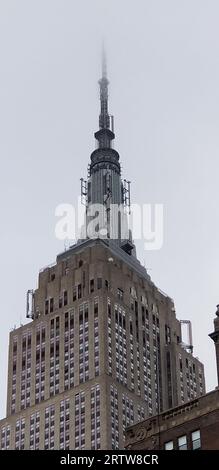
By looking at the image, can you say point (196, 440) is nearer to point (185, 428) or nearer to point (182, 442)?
point (182, 442)

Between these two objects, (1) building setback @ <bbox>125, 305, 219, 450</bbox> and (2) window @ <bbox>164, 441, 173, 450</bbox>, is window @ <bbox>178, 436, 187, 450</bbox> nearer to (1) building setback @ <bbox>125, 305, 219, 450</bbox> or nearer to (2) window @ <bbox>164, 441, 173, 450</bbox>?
(1) building setback @ <bbox>125, 305, 219, 450</bbox>

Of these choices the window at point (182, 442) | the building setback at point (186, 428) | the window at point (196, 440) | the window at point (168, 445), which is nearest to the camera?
the window at point (196, 440)

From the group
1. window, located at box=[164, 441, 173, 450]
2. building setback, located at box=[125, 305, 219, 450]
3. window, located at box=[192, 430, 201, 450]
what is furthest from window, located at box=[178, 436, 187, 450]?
window, located at box=[164, 441, 173, 450]

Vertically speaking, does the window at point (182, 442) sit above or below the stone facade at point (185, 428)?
below

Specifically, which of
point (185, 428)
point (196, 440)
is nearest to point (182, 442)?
point (185, 428)

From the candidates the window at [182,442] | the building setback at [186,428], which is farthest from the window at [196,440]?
the window at [182,442]

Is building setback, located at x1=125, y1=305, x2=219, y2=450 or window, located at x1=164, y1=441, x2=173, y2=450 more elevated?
building setback, located at x1=125, y1=305, x2=219, y2=450

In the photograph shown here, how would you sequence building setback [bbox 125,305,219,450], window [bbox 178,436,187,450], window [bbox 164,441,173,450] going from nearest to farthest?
building setback [bbox 125,305,219,450]
window [bbox 178,436,187,450]
window [bbox 164,441,173,450]

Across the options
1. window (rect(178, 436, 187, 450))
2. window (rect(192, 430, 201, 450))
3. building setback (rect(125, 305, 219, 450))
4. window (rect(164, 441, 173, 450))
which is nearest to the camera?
window (rect(192, 430, 201, 450))

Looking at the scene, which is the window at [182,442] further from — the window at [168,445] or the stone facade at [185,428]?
the window at [168,445]

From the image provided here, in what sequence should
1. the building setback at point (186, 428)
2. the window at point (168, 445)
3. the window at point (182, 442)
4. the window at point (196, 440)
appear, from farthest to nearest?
1. the window at point (168, 445)
2. the window at point (182, 442)
3. the building setback at point (186, 428)
4. the window at point (196, 440)

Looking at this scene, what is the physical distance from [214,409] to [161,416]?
599 centimetres
